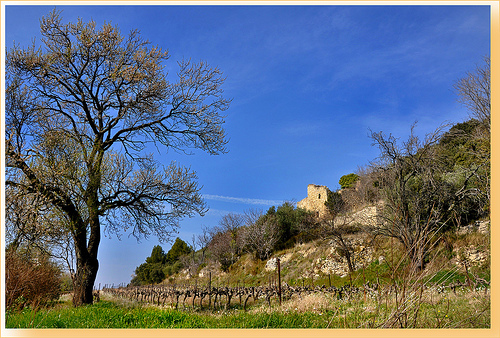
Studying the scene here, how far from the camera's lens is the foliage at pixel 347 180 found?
4031 cm

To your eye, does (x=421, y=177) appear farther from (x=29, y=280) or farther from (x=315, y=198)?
(x=315, y=198)

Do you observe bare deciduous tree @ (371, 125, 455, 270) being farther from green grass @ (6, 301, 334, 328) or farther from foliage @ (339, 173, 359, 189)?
foliage @ (339, 173, 359, 189)

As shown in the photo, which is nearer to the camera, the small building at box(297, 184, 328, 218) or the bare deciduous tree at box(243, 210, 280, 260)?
the bare deciduous tree at box(243, 210, 280, 260)

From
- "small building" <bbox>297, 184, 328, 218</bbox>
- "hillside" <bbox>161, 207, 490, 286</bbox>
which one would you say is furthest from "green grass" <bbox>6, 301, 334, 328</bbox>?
"small building" <bbox>297, 184, 328, 218</bbox>

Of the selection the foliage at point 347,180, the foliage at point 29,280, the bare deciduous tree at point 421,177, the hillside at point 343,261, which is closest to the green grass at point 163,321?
the foliage at point 29,280

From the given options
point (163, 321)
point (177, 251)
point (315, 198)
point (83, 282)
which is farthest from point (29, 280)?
point (177, 251)

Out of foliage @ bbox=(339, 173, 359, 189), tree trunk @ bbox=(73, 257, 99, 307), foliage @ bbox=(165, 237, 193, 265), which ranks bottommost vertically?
tree trunk @ bbox=(73, 257, 99, 307)

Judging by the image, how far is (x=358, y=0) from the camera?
5156 millimetres

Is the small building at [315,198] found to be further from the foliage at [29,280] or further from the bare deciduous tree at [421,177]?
the foliage at [29,280]

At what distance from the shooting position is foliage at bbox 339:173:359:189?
40.3 meters

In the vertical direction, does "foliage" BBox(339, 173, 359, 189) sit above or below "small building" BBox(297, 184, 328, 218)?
above

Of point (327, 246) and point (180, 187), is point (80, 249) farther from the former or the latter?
point (327, 246)
